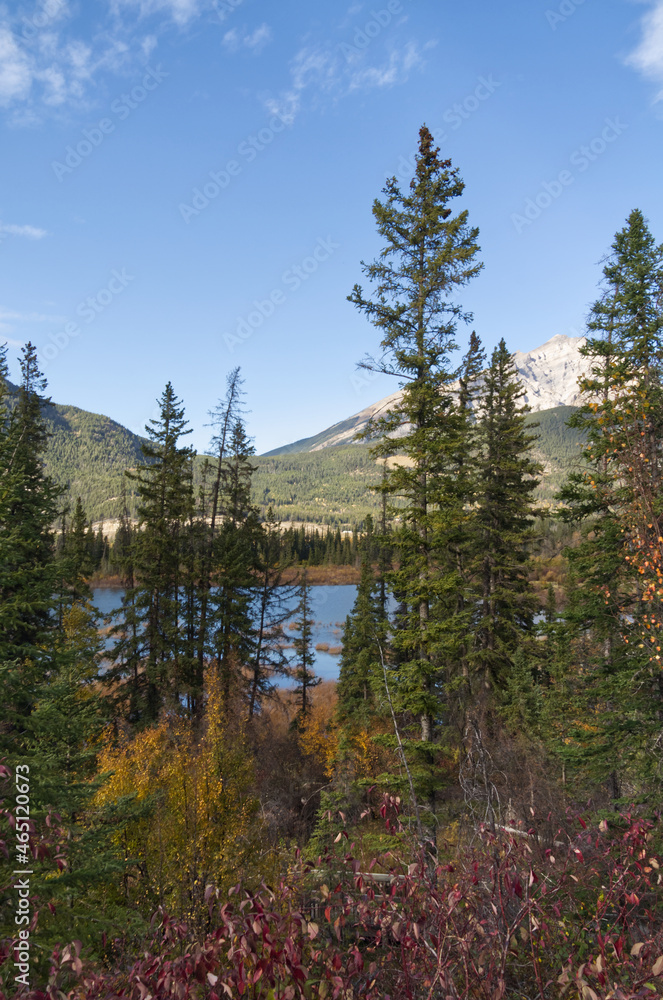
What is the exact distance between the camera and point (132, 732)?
21.2 m

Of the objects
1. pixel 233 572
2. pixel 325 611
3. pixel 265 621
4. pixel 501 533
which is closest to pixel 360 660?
pixel 265 621

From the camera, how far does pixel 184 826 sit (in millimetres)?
11398

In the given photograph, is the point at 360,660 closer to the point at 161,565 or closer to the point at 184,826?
the point at 161,565

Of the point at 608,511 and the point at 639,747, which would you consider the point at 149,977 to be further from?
the point at 608,511

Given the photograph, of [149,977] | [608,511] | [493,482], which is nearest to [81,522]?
[493,482]

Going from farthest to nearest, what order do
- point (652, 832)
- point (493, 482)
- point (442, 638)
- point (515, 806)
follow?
1. point (493, 482)
2. point (515, 806)
3. point (442, 638)
4. point (652, 832)

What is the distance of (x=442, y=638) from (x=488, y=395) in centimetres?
1250

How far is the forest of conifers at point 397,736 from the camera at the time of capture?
325 centimetres

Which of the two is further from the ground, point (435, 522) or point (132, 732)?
point (435, 522)

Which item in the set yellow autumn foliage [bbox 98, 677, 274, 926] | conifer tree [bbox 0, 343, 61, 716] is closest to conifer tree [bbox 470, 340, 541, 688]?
yellow autumn foliage [bbox 98, 677, 274, 926]

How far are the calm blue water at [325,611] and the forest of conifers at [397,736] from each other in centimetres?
1887

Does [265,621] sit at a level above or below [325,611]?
above

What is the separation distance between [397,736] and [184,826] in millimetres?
8346

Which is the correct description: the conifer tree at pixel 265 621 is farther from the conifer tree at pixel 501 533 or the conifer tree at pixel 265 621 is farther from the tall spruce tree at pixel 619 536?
the tall spruce tree at pixel 619 536
